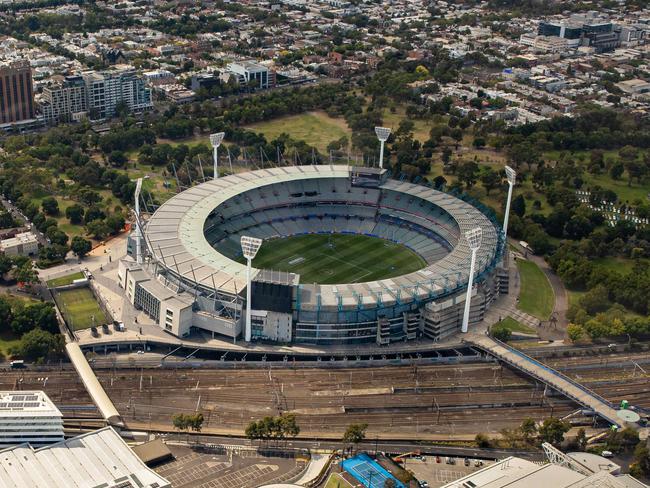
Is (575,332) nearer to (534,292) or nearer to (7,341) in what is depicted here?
(534,292)

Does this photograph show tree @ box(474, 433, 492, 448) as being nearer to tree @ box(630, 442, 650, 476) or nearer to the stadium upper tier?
tree @ box(630, 442, 650, 476)

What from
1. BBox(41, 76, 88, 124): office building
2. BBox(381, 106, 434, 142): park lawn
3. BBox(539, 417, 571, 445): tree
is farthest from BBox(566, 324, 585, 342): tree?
BBox(41, 76, 88, 124): office building

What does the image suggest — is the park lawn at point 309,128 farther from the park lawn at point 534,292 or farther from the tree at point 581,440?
the tree at point 581,440

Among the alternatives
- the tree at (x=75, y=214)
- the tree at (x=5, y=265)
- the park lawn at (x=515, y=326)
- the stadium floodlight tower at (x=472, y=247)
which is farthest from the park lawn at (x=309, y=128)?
the tree at (x=5, y=265)

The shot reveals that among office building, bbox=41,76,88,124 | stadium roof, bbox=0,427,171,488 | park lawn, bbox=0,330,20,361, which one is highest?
office building, bbox=41,76,88,124

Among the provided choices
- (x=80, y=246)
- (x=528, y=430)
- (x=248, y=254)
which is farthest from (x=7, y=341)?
(x=528, y=430)

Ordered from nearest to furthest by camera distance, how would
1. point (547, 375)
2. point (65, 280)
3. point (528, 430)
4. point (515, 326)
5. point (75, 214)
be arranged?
1. point (528, 430)
2. point (547, 375)
3. point (515, 326)
4. point (65, 280)
5. point (75, 214)
